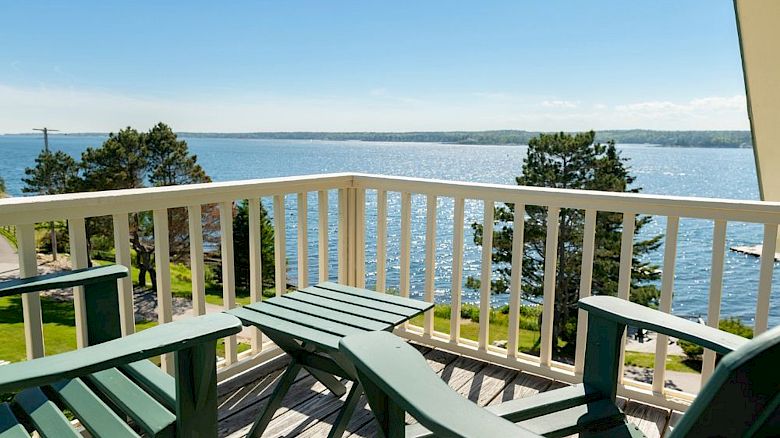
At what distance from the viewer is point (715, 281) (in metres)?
2.57

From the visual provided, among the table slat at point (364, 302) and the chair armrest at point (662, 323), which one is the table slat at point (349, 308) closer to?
the table slat at point (364, 302)

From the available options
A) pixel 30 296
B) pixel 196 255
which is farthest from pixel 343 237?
pixel 30 296

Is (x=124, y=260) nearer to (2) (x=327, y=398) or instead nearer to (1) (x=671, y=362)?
(2) (x=327, y=398)

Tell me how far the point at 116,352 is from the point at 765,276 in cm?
256

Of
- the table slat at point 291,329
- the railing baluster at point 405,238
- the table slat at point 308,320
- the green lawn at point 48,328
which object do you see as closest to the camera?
the table slat at point 291,329

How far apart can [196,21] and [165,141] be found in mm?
25464

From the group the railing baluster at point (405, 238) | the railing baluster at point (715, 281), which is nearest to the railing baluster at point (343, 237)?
the railing baluster at point (405, 238)

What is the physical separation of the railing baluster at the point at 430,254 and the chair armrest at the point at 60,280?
5.89ft

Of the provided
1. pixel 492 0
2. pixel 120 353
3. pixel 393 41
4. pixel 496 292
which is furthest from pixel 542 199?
pixel 393 41

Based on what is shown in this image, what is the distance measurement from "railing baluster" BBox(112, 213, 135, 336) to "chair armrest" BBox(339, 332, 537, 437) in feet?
4.97

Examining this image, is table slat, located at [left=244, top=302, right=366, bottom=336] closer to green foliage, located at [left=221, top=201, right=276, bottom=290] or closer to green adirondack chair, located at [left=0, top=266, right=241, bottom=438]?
green adirondack chair, located at [left=0, top=266, right=241, bottom=438]

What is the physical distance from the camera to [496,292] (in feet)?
48.4

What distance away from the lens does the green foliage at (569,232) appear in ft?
48.1

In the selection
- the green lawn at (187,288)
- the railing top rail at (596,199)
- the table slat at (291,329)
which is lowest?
the green lawn at (187,288)
